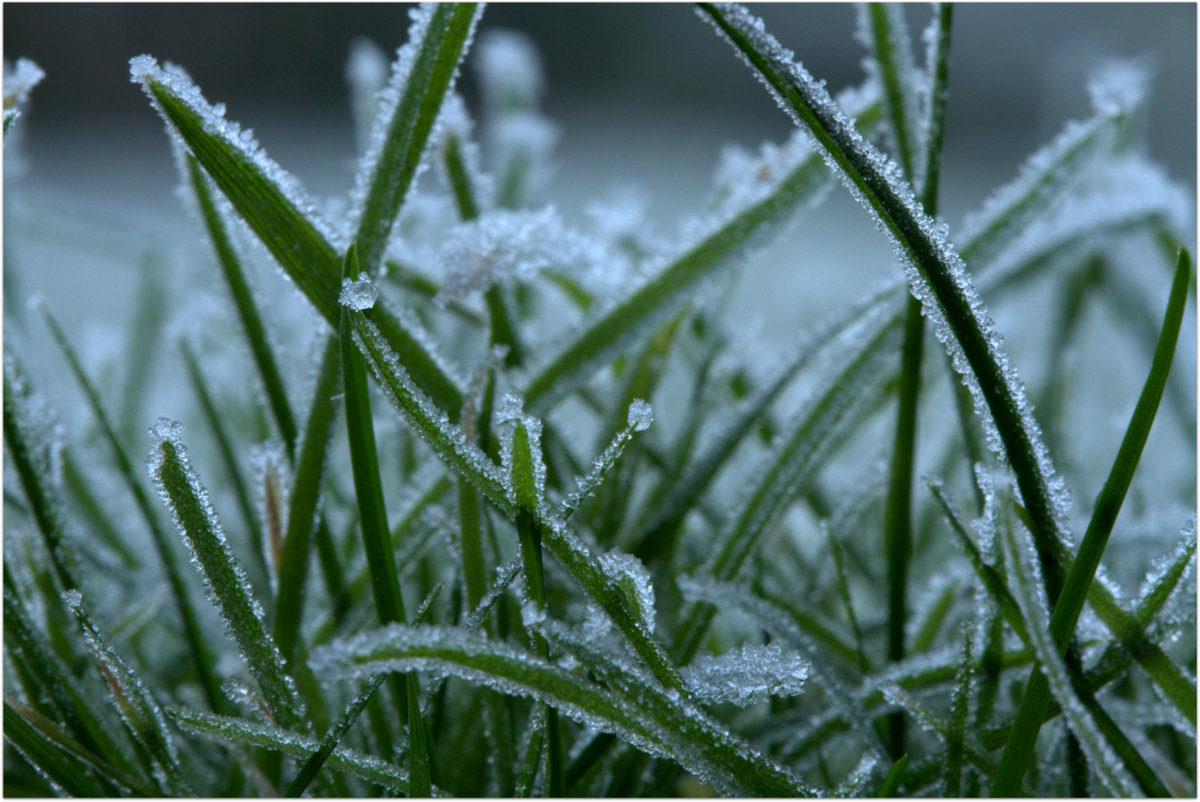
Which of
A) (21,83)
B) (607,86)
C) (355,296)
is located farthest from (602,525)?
(607,86)

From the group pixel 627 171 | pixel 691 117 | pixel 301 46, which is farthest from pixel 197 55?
pixel 691 117

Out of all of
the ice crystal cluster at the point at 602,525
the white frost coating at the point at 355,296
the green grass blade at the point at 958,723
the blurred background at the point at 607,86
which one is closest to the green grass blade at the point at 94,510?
the ice crystal cluster at the point at 602,525

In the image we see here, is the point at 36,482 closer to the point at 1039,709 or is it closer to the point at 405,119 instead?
the point at 405,119

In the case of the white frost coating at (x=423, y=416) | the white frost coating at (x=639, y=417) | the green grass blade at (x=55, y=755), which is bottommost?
the green grass blade at (x=55, y=755)

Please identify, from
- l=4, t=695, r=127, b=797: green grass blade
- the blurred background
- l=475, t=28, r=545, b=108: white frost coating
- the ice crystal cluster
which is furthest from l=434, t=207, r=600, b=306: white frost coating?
the blurred background

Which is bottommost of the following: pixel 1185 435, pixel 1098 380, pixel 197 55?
pixel 1185 435

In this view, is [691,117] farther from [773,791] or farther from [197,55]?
[773,791]

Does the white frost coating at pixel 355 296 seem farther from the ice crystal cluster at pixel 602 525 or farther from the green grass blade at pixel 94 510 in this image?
the green grass blade at pixel 94 510
